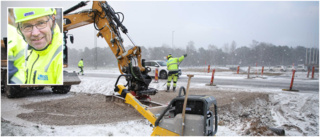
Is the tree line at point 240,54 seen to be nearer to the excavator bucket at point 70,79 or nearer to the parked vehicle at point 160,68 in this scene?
the parked vehicle at point 160,68

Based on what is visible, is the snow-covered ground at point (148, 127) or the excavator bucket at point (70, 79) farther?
the excavator bucket at point (70, 79)

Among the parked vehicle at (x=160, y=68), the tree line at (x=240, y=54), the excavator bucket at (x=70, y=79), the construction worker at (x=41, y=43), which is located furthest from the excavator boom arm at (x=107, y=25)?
the tree line at (x=240, y=54)

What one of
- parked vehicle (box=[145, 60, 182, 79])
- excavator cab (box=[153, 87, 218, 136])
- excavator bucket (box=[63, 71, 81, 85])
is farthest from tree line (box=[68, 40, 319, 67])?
excavator cab (box=[153, 87, 218, 136])

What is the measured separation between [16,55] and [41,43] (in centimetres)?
77

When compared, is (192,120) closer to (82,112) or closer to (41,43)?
(82,112)

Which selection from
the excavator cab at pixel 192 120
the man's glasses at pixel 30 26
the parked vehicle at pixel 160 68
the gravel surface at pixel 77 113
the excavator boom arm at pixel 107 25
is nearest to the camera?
the excavator cab at pixel 192 120

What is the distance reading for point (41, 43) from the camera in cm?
613

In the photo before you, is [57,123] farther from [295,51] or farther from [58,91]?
[295,51]

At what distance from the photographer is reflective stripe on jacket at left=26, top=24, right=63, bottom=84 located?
20.3 feet

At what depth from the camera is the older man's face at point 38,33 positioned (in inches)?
229

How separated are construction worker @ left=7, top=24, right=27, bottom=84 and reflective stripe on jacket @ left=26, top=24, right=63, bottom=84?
0.62 ft

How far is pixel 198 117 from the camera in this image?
2.92m

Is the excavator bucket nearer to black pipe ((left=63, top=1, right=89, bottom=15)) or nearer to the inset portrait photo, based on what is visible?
the inset portrait photo

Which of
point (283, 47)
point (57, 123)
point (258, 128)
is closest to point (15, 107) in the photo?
point (57, 123)
